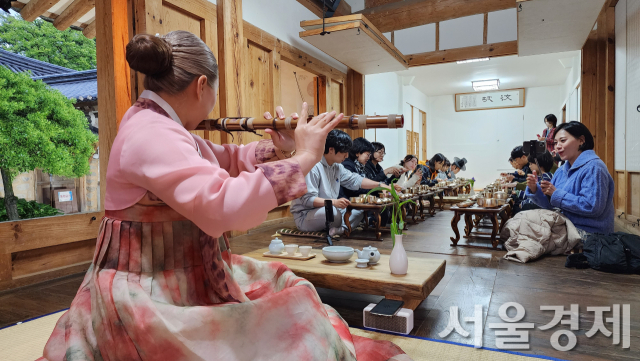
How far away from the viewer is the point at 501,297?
260cm

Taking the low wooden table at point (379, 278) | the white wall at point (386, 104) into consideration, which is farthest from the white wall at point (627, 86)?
the white wall at point (386, 104)

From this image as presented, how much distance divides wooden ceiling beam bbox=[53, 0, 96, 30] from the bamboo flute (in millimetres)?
2800

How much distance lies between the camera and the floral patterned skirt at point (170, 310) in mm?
957

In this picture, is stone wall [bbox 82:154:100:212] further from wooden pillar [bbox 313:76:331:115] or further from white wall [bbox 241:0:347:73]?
wooden pillar [bbox 313:76:331:115]

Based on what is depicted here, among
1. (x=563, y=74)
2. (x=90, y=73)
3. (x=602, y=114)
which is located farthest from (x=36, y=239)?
(x=563, y=74)

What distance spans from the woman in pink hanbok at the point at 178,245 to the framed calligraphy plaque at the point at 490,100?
1515cm

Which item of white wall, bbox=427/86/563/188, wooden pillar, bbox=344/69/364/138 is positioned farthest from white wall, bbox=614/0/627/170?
white wall, bbox=427/86/563/188

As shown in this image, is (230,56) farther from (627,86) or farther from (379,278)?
(627,86)

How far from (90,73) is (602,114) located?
7.19m

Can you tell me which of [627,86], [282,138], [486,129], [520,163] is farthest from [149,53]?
[486,129]

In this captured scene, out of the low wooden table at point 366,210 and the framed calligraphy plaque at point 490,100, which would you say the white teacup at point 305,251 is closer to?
the low wooden table at point 366,210

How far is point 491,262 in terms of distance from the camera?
11.6ft

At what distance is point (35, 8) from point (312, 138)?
338cm

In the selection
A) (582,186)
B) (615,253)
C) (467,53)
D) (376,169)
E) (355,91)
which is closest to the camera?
(615,253)
